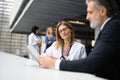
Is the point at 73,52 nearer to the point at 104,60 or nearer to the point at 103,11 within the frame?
the point at 103,11

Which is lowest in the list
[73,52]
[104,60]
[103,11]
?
[73,52]

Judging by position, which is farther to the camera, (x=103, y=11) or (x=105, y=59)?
(x=103, y=11)

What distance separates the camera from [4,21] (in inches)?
1191

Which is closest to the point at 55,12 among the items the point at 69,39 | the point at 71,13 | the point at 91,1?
the point at 71,13

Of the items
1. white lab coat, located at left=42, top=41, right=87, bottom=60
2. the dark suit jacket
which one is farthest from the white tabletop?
white lab coat, located at left=42, top=41, right=87, bottom=60

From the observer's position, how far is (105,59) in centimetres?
155

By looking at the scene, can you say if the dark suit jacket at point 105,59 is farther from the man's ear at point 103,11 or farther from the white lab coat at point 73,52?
the white lab coat at point 73,52

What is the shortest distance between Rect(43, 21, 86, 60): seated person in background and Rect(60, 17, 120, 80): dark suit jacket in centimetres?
Result: 143

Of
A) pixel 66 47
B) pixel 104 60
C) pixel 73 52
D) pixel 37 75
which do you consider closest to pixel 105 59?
pixel 104 60

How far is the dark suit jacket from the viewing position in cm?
155

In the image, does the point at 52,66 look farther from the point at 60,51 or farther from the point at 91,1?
the point at 60,51

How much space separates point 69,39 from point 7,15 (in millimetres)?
28182

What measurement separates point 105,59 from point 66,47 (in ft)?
5.50

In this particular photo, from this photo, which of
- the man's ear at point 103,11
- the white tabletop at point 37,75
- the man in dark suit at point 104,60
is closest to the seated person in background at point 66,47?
the man's ear at point 103,11
